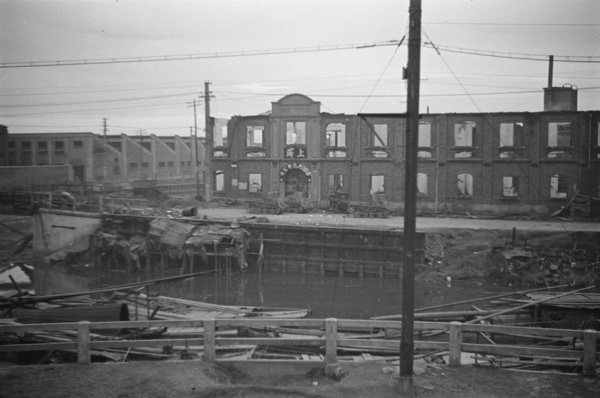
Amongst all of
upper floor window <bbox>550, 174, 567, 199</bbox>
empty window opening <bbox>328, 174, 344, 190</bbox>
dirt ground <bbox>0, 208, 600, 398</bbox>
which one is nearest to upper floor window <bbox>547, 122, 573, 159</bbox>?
upper floor window <bbox>550, 174, 567, 199</bbox>

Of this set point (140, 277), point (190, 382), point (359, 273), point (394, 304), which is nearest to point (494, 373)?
point (190, 382)

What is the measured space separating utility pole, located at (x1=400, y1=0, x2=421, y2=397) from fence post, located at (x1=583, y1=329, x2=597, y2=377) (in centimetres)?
316

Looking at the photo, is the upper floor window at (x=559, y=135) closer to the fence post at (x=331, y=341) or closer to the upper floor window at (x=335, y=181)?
the upper floor window at (x=335, y=181)

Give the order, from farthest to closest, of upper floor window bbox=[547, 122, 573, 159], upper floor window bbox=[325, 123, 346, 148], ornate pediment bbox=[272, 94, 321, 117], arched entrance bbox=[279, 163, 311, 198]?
arched entrance bbox=[279, 163, 311, 198], ornate pediment bbox=[272, 94, 321, 117], upper floor window bbox=[325, 123, 346, 148], upper floor window bbox=[547, 122, 573, 159]

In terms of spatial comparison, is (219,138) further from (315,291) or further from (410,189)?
(410,189)

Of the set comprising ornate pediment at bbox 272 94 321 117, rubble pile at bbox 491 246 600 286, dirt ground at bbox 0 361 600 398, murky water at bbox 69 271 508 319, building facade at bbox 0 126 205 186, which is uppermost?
ornate pediment at bbox 272 94 321 117

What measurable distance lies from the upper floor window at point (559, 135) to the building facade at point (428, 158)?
0.20 feet

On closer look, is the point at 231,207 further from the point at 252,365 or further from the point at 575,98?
the point at 252,365

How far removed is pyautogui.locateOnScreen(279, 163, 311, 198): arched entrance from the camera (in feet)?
135

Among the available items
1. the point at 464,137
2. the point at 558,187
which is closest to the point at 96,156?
the point at 464,137

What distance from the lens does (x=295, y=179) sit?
137 feet

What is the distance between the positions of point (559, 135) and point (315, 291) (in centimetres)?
2150

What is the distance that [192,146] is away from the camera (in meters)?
75.0

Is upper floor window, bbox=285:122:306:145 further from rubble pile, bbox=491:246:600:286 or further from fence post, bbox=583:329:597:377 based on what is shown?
fence post, bbox=583:329:597:377
